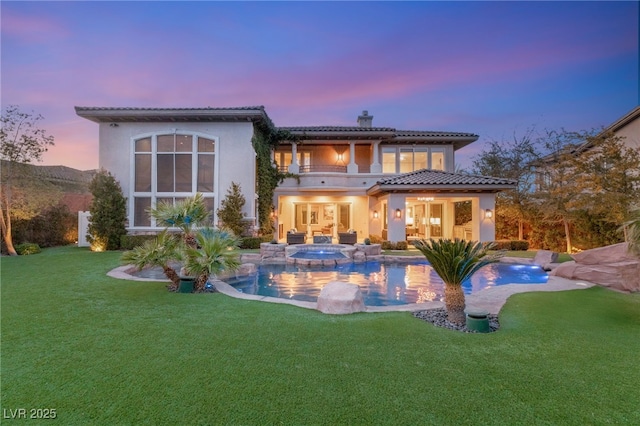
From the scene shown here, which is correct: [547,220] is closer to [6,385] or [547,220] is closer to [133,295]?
[133,295]

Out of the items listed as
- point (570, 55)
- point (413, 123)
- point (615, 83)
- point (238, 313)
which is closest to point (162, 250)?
point (238, 313)

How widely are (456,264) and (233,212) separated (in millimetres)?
13051

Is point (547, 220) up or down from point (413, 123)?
down

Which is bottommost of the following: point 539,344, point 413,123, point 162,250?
point 539,344

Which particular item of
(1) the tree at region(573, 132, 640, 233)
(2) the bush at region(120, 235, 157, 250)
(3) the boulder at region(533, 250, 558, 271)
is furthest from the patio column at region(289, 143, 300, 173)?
(1) the tree at region(573, 132, 640, 233)

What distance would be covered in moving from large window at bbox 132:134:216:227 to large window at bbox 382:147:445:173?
12.3m

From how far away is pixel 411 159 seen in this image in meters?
22.3

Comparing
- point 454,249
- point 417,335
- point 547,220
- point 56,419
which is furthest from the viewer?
point 547,220

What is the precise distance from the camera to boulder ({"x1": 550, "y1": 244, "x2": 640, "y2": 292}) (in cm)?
792

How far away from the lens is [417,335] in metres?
4.60

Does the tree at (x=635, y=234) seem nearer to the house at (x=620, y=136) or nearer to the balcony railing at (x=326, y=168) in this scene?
the house at (x=620, y=136)

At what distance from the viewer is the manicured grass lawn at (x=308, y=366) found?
2.73 metres

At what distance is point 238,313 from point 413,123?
3746 centimetres

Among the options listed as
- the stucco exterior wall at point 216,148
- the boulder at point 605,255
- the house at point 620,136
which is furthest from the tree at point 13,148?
the house at point 620,136
